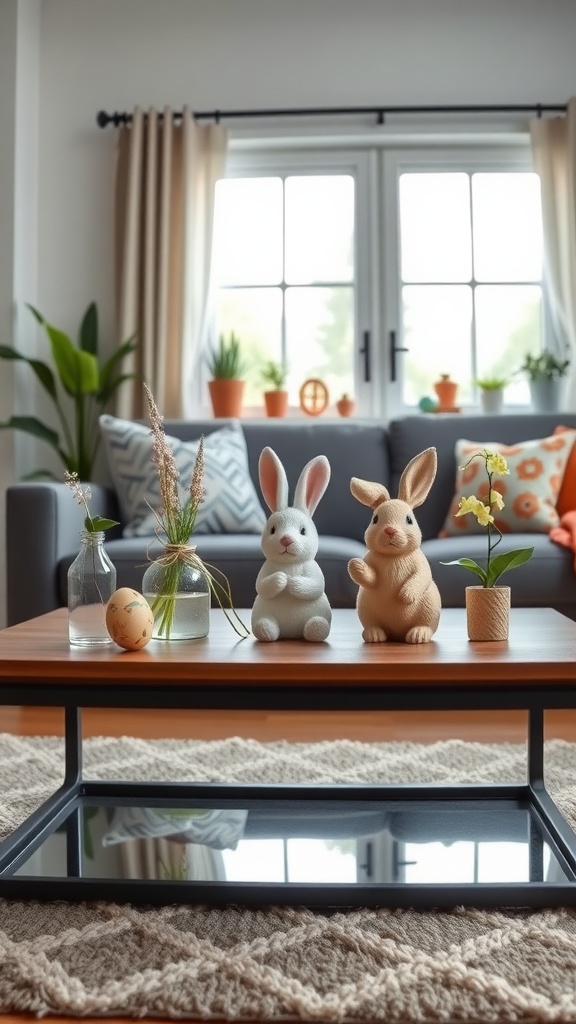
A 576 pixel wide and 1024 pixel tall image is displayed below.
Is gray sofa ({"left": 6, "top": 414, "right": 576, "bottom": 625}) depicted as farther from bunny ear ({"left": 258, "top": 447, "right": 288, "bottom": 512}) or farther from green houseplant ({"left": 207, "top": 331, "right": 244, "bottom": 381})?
bunny ear ({"left": 258, "top": 447, "right": 288, "bottom": 512})

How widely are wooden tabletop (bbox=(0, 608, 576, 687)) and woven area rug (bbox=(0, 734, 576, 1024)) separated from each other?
0.34 meters


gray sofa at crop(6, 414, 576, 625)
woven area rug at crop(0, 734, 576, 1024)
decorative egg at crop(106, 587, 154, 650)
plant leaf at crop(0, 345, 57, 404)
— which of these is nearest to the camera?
woven area rug at crop(0, 734, 576, 1024)

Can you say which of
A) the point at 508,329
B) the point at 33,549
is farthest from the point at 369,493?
the point at 508,329

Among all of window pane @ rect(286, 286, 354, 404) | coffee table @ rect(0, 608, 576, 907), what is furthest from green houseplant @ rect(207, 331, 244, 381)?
coffee table @ rect(0, 608, 576, 907)

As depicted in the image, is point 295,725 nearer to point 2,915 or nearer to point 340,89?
point 2,915

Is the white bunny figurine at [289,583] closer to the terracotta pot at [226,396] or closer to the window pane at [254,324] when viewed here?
the terracotta pot at [226,396]

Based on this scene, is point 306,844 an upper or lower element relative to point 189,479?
lower

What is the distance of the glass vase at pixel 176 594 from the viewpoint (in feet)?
5.18

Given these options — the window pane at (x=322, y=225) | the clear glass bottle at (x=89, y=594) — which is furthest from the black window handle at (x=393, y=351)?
the clear glass bottle at (x=89, y=594)

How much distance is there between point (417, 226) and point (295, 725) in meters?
2.57

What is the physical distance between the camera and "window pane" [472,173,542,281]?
4.38 m

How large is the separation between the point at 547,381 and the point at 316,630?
9.42 ft

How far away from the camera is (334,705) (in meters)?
1.33

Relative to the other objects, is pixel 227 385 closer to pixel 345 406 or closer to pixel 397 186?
pixel 345 406
